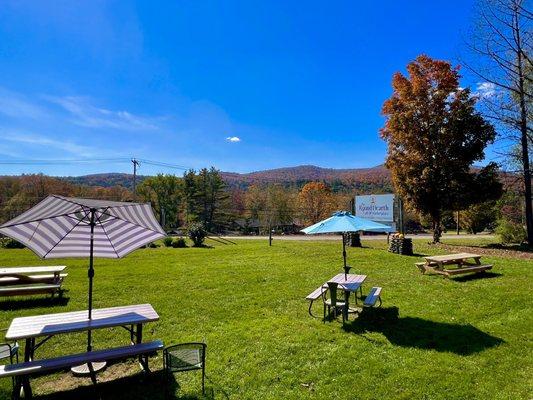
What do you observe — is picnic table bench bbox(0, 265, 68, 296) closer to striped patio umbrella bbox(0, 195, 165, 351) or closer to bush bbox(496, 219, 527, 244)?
striped patio umbrella bbox(0, 195, 165, 351)

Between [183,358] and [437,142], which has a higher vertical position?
[437,142]

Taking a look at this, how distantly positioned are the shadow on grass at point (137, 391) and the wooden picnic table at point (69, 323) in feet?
2.28

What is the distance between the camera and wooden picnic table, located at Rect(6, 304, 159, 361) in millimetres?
4914

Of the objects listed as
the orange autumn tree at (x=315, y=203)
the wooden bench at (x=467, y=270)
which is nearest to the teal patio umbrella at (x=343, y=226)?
the wooden bench at (x=467, y=270)

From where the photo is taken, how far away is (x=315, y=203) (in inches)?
2564

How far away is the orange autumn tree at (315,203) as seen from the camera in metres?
64.5

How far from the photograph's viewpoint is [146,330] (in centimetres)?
726

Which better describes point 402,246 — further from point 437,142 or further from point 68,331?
point 68,331

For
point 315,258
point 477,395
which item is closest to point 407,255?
point 315,258

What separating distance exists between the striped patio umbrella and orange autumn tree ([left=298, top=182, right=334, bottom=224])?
193ft

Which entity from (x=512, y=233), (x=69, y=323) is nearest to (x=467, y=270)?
(x=69, y=323)

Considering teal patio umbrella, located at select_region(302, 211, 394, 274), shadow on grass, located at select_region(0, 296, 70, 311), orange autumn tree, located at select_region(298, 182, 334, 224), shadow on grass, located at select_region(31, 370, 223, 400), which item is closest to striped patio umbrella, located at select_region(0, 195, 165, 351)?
shadow on grass, located at select_region(31, 370, 223, 400)

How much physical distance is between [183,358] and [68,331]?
1.76 meters

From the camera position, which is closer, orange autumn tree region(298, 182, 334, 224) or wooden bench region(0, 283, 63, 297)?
wooden bench region(0, 283, 63, 297)
